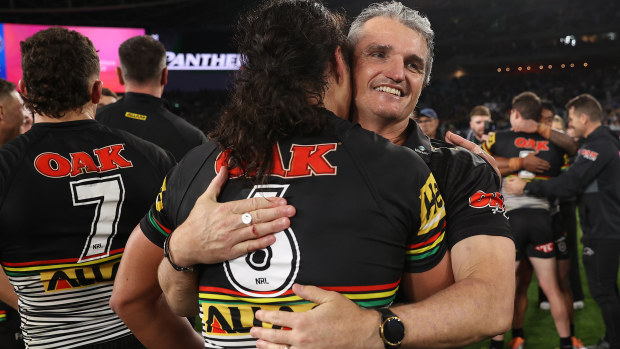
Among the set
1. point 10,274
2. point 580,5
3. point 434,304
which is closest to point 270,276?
point 434,304

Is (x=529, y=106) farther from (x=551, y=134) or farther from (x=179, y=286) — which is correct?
(x=179, y=286)

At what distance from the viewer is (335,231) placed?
1.20 metres

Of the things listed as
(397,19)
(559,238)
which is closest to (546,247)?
(559,238)

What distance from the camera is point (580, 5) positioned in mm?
25188

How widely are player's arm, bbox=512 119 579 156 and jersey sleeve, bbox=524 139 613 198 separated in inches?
5.6

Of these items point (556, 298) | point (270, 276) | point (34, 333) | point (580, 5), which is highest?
point (580, 5)

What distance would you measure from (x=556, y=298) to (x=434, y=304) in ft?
11.5

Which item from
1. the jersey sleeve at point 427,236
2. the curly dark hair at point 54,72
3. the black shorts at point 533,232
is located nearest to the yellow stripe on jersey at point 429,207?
the jersey sleeve at point 427,236

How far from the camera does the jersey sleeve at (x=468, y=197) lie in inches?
57.2

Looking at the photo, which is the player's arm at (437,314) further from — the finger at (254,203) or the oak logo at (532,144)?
Result: the oak logo at (532,144)

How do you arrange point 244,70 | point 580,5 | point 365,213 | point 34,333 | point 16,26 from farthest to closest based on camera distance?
point 580,5
point 16,26
point 34,333
point 244,70
point 365,213

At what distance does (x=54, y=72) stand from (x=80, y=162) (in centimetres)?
37

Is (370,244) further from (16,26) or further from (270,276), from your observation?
(16,26)

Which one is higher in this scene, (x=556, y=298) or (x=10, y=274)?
(x=10, y=274)
